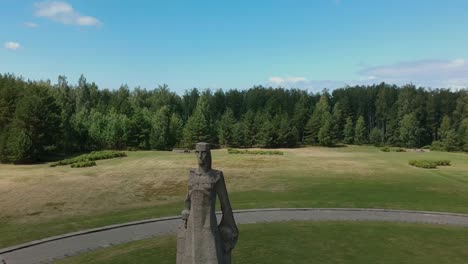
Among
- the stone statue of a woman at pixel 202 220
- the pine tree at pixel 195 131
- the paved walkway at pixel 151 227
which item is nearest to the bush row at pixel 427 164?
the paved walkway at pixel 151 227

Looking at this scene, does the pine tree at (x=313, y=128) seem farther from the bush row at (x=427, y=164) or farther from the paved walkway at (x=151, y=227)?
the paved walkway at (x=151, y=227)

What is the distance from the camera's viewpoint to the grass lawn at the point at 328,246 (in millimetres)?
16219

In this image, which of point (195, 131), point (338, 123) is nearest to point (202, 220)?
point (195, 131)

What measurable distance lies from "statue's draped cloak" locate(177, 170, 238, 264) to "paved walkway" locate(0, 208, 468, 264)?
8.56 m

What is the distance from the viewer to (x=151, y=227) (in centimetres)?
2155

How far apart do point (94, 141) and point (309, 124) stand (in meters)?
50.3

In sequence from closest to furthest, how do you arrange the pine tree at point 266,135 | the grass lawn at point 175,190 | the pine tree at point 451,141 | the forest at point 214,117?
the grass lawn at point 175,190
the forest at point 214,117
the pine tree at point 451,141
the pine tree at point 266,135

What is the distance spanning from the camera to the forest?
62.3m

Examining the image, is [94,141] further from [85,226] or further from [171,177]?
[85,226]

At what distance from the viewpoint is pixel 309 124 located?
96625mm

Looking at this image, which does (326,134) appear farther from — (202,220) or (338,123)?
(202,220)

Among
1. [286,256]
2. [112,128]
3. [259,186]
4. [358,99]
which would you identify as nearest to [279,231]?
[286,256]

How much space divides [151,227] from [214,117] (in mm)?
101566

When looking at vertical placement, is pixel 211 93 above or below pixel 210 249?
above
